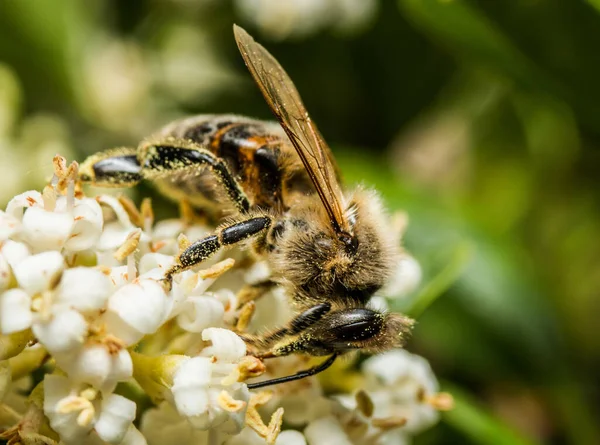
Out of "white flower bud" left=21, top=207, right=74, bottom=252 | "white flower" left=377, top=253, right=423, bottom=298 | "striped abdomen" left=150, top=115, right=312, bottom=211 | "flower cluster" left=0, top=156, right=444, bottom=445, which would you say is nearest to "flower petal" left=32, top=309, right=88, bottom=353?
"flower cluster" left=0, top=156, right=444, bottom=445

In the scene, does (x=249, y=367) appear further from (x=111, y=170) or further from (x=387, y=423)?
(x=111, y=170)

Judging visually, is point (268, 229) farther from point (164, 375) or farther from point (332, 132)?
point (332, 132)

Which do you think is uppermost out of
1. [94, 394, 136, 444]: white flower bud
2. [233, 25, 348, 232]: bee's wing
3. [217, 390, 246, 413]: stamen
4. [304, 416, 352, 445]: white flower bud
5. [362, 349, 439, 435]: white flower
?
[233, 25, 348, 232]: bee's wing

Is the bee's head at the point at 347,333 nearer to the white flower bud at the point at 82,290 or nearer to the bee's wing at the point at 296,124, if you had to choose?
the bee's wing at the point at 296,124

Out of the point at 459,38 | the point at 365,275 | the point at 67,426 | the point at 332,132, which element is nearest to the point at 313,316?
the point at 365,275

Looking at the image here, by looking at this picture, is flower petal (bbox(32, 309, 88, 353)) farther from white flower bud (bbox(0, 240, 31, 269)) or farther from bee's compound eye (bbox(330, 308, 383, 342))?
bee's compound eye (bbox(330, 308, 383, 342))

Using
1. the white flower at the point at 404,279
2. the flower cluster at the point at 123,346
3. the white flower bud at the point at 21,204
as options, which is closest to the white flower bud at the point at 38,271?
the flower cluster at the point at 123,346
